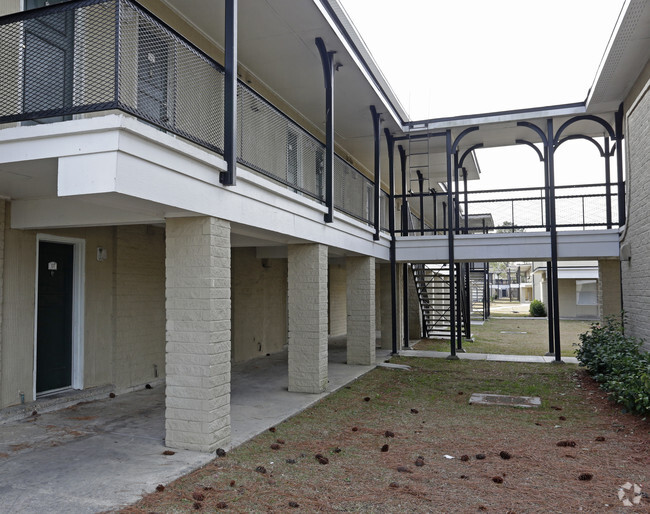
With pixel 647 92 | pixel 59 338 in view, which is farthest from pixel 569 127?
pixel 59 338

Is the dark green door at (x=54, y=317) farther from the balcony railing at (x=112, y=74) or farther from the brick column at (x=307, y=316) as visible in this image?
the brick column at (x=307, y=316)

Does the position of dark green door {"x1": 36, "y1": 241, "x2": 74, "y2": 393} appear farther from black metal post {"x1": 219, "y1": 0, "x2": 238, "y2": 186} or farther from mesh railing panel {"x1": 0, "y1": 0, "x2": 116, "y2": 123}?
black metal post {"x1": 219, "y1": 0, "x2": 238, "y2": 186}

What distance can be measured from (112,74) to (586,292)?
34.6 meters

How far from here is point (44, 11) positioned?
15.0 feet

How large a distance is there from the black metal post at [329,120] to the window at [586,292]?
29.3m

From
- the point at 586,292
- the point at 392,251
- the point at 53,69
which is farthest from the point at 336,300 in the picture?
the point at 586,292

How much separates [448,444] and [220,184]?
13.2 ft

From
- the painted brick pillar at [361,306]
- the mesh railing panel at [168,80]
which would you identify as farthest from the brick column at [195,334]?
the painted brick pillar at [361,306]

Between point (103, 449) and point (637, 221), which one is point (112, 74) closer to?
point (103, 449)

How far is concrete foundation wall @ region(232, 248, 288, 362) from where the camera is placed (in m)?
12.5

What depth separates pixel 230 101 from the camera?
18.2 feet

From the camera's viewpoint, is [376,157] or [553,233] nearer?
[376,157]

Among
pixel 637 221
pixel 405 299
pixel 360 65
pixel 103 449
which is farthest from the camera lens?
pixel 405 299

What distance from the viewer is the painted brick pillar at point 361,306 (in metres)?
11.7
